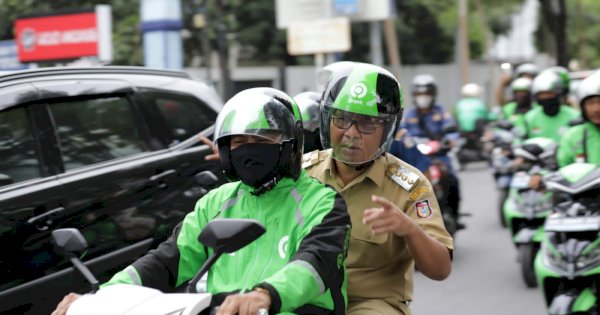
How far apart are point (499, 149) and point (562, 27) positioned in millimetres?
15772

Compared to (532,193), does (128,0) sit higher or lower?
higher

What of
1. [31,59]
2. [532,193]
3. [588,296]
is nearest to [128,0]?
[31,59]

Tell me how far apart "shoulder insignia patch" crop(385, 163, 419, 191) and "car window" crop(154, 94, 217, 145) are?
7.87 feet

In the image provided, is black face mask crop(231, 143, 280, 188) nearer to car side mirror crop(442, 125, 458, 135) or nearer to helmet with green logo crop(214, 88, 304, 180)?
helmet with green logo crop(214, 88, 304, 180)

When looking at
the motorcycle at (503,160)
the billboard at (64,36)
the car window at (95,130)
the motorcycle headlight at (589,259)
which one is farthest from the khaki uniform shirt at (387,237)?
the billboard at (64,36)

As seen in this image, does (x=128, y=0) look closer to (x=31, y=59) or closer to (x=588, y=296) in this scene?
(x=31, y=59)

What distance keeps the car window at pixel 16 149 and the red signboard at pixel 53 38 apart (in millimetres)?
12140

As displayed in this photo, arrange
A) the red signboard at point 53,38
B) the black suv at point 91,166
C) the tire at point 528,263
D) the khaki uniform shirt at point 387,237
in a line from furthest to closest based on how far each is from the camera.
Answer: the red signboard at point 53,38
the tire at point 528,263
the black suv at point 91,166
the khaki uniform shirt at point 387,237

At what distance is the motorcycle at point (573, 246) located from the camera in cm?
659

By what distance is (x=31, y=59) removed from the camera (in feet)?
57.8

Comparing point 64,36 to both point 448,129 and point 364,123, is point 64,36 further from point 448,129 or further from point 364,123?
point 364,123

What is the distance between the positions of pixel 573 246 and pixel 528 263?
7.51 ft

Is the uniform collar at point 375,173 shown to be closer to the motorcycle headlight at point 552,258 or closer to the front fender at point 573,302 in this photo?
the front fender at point 573,302

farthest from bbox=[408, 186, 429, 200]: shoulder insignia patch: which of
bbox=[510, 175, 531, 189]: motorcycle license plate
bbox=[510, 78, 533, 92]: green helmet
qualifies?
bbox=[510, 78, 533, 92]: green helmet
